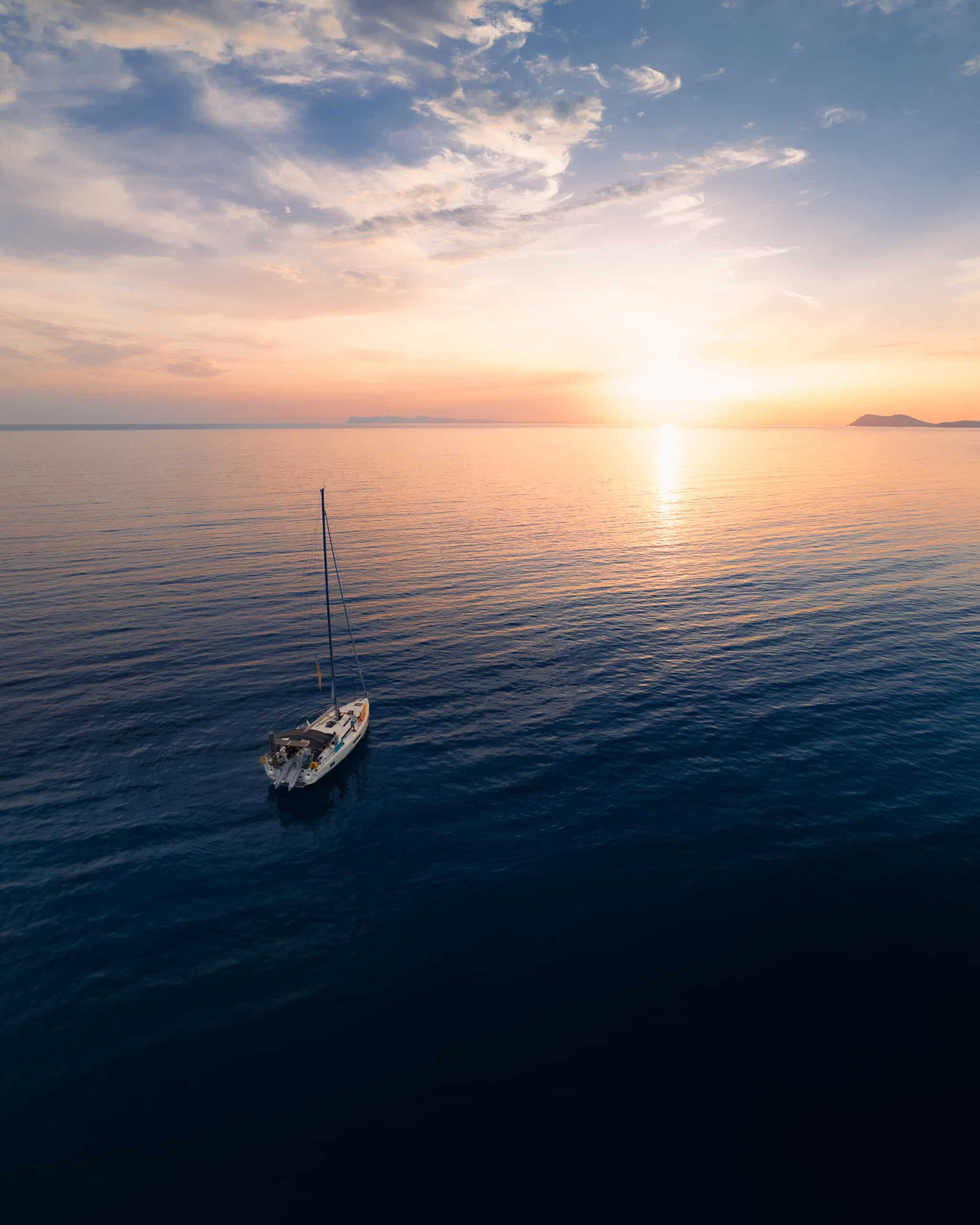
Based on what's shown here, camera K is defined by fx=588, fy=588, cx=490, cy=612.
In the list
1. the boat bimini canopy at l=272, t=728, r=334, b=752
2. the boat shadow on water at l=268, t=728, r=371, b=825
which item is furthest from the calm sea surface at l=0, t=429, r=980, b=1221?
the boat bimini canopy at l=272, t=728, r=334, b=752

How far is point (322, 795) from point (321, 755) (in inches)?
123

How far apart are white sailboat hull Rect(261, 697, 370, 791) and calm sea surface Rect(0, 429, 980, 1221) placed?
1723 mm

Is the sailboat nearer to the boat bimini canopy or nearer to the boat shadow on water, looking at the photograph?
the boat bimini canopy

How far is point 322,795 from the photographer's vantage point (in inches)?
1859

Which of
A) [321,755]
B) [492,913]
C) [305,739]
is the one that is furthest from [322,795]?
[492,913]

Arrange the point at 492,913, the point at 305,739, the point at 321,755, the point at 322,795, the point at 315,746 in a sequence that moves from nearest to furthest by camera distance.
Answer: the point at 492,913 < the point at 322,795 < the point at 321,755 < the point at 315,746 < the point at 305,739

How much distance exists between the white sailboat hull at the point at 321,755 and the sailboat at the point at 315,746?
0.12ft

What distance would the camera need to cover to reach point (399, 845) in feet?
135

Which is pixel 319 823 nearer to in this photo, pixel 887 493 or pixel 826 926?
pixel 826 926

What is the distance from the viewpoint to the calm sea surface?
24797mm

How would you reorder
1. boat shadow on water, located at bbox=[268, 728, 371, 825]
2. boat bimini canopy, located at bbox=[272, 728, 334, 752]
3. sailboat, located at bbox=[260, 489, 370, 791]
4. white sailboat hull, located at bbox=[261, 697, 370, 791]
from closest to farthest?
boat shadow on water, located at bbox=[268, 728, 371, 825] → white sailboat hull, located at bbox=[261, 697, 370, 791] → sailboat, located at bbox=[260, 489, 370, 791] → boat bimini canopy, located at bbox=[272, 728, 334, 752]

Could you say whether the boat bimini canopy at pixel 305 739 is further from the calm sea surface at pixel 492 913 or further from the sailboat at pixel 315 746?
the calm sea surface at pixel 492 913

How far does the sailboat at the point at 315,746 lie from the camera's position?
46.8 metres

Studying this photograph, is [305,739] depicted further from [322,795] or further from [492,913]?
→ [492,913]
